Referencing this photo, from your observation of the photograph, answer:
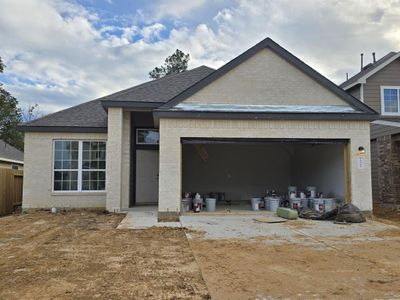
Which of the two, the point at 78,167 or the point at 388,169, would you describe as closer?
the point at 78,167

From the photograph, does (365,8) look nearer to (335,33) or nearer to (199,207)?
(335,33)

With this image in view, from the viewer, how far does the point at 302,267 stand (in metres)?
5.69

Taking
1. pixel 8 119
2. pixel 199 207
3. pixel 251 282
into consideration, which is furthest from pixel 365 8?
pixel 8 119

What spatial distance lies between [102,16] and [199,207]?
8.86m

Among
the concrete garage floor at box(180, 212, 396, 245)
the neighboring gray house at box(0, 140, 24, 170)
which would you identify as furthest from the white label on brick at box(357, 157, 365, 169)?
the neighboring gray house at box(0, 140, 24, 170)

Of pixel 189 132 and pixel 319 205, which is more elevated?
pixel 189 132

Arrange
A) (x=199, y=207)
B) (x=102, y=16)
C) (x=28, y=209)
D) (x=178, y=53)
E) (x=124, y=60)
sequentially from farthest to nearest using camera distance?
(x=178, y=53)
(x=124, y=60)
(x=102, y=16)
(x=28, y=209)
(x=199, y=207)

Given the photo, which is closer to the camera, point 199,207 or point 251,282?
point 251,282

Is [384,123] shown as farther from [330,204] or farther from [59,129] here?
[59,129]

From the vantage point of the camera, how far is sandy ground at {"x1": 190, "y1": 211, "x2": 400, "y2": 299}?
4.54m

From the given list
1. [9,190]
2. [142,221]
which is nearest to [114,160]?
[142,221]

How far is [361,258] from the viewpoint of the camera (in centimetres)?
625

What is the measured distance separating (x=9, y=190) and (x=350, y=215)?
44.7ft

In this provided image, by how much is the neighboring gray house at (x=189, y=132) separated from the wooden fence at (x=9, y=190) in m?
1.89
